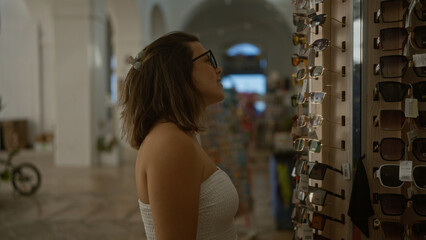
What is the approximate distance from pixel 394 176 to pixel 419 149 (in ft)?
0.40

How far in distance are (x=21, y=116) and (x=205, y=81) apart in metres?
15.2

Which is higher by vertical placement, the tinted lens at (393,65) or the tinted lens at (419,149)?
the tinted lens at (393,65)

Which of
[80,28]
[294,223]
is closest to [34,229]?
[294,223]

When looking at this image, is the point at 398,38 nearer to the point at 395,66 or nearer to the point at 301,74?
the point at 395,66

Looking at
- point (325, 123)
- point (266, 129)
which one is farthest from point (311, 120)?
point (266, 129)

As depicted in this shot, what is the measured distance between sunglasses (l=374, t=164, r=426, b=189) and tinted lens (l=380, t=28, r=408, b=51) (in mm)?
404

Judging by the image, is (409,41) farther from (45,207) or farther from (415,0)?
(45,207)

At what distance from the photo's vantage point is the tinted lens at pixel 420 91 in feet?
5.33

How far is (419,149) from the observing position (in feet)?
5.40

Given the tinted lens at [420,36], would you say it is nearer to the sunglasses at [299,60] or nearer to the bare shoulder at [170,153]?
the sunglasses at [299,60]

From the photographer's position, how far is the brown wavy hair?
1.60 metres

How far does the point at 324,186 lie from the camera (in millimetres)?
1896

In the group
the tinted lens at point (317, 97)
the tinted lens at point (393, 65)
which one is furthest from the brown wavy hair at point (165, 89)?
the tinted lens at point (393, 65)

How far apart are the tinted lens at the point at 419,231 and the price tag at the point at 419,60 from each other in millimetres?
540
